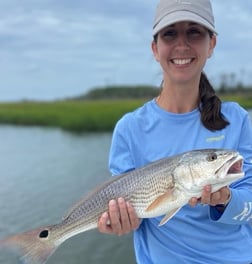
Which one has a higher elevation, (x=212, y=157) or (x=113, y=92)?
(x=212, y=157)

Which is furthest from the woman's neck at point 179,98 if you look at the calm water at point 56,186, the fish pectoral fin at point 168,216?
the calm water at point 56,186

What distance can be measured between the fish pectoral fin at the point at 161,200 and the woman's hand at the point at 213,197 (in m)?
0.15

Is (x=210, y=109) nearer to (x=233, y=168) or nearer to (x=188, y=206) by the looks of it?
(x=233, y=168)

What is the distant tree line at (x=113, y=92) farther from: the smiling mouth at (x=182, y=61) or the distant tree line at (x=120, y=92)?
the smiling mouth at (x=182, y=61)

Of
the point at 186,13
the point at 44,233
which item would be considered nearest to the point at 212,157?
the point at 186,13

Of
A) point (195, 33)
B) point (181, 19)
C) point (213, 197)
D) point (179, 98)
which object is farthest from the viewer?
point (179, 98)

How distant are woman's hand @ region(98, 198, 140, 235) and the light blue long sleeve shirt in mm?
168

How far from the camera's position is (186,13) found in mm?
2779

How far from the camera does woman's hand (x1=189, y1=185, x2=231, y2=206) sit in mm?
2613

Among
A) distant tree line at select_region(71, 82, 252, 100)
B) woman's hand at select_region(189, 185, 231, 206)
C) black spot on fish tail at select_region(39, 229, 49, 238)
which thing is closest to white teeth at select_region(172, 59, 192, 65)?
woman's hand at select_region(189, 185, 231, 206)

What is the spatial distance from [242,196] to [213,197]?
0.67ft

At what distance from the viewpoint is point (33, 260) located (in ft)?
9.77

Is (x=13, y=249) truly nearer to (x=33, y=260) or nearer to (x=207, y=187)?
(x=33, y=260)

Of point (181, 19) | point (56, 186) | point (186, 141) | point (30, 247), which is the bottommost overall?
point (56, 186)
